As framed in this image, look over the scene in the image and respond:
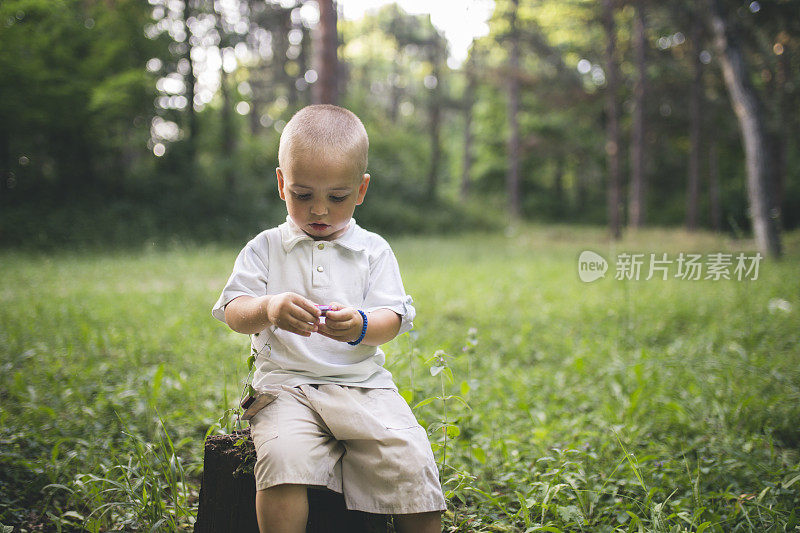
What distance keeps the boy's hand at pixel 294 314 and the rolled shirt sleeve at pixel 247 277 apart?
0.73 ft

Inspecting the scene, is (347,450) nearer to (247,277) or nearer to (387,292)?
(387,292)

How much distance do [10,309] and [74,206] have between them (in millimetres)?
7683

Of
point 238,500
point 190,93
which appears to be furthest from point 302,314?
point 190,93

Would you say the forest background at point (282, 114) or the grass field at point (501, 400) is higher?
the forest background at point (282, 114)

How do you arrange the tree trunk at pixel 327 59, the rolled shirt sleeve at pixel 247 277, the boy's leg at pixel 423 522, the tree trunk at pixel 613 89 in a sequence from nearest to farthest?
the boy's leg at pixel 423 522 → the rolled shirt sleeve at pixel 247 277 → the tree trunk at pixel 327 59 → the tree trunk at pixel 613 89

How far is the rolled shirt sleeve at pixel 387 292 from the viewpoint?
1.82 meters

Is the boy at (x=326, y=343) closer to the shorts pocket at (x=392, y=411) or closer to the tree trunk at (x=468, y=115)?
the shorts pocket at (x=392, y=411)

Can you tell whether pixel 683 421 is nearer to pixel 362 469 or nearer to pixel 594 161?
pixel 362 469

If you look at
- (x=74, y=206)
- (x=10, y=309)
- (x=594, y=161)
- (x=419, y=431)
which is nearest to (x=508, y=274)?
(x=10, y=309)

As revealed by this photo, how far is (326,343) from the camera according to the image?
5.86 ft

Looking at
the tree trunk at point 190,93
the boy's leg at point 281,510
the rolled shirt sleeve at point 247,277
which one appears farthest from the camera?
the tree trunk at point 190,93

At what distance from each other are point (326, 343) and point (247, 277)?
12.9 inches

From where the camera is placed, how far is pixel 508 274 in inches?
346

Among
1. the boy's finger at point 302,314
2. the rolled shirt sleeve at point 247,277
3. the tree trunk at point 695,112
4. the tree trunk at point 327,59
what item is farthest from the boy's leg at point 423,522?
the tree trunk at point 695,112
